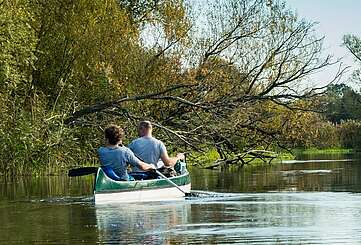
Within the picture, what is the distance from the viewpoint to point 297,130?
1363 inches

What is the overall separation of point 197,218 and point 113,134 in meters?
3.53

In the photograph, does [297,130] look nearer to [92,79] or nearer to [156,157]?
[92,79]

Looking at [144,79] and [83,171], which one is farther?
[144,79]

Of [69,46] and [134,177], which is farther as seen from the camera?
[69,46]

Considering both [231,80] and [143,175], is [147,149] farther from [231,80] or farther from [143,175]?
[231,80]

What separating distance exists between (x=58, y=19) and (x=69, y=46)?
38.7 inches

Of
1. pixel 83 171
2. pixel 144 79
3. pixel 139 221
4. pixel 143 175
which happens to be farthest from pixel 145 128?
pixel 144 79

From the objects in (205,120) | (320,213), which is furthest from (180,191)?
(205,120)

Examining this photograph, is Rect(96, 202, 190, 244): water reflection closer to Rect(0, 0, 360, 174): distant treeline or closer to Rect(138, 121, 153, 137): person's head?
Rect(138, 121, 153, 137): person's head

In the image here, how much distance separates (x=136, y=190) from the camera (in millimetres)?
16250

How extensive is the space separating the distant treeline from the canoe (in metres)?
8.47

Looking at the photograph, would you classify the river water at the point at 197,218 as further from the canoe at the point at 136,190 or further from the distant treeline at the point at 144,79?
the distant treeline at the point at 144,79

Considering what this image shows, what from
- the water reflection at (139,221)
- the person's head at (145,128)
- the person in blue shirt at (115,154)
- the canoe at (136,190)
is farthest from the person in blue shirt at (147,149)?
the water reflection at (139,221)

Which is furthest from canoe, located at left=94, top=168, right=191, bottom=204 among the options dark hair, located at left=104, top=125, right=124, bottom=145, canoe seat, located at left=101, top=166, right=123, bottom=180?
dark hair, located at left=104, top=125, right=124, bottom=145
